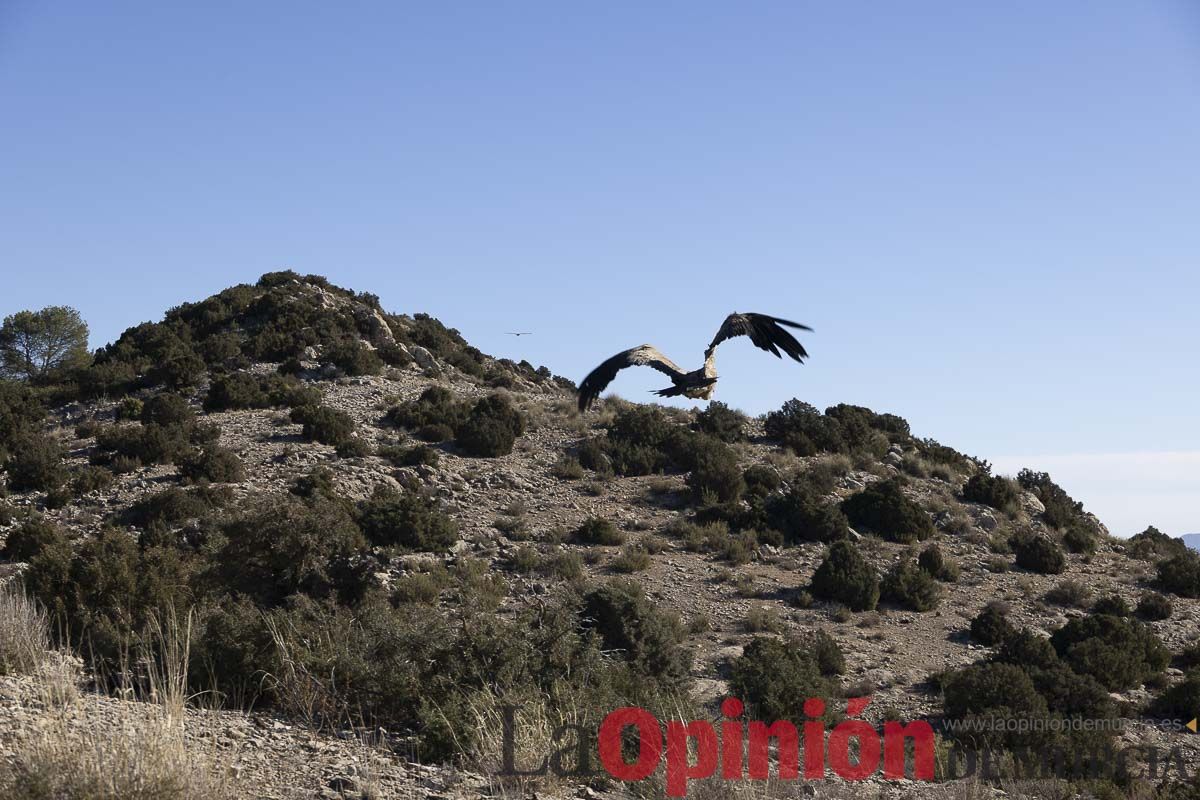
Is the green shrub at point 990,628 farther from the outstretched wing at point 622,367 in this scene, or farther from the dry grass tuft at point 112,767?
the dry grass tuft at point 112,767

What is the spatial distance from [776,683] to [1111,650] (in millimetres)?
7063

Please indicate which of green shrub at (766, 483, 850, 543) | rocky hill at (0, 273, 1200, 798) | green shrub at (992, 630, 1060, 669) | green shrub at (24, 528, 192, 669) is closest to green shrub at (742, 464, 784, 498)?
rocky hill at (0, 273, 1200, 798)

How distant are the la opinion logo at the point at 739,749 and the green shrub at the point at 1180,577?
13442 millimetres

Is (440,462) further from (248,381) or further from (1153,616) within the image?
(1153,616)

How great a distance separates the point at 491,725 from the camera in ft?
30.7

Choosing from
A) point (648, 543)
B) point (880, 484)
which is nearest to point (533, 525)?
point (648, 543)

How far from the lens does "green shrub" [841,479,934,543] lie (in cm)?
2594

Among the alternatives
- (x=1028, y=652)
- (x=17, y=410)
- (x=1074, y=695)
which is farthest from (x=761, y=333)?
(x=17, y=410)

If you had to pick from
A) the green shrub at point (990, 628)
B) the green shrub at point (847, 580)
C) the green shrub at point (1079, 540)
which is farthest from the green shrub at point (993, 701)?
the green shrub at point (1079, 540)

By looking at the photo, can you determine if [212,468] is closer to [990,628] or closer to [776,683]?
[776,683]

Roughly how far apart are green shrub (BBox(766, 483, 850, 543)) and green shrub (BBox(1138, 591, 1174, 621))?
6371 mm

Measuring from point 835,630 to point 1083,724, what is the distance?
608 cm

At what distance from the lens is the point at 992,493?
29.4 meters

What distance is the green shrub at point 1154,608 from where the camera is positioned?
2223cm
